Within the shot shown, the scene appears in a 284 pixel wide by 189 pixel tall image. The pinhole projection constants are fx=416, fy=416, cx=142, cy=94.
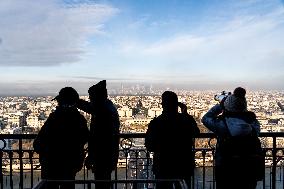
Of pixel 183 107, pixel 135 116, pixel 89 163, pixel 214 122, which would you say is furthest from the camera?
pixel 135 116

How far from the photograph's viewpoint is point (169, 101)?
188 inches

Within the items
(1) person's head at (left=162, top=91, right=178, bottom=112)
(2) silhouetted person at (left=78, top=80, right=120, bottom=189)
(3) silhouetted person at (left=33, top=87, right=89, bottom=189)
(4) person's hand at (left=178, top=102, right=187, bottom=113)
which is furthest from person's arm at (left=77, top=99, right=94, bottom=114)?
(4) person's hand at (left=178, top=102, right=187, bottom=113)

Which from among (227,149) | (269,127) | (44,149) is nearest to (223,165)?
(227,149)

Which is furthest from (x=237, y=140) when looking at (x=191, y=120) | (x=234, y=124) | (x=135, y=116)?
(x=135, y=116)

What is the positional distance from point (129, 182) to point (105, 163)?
2.73 metres

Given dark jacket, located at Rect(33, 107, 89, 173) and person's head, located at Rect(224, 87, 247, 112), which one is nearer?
person's head, located at Rect(224, 87, 247, 112)

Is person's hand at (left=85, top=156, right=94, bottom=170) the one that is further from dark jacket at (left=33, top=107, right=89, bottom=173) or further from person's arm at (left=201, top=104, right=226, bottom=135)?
person's arm at (left=201, top=104, right=226, bottom=135)

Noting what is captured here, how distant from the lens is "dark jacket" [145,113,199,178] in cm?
481

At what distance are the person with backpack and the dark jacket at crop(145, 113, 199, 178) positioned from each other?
0.83ft

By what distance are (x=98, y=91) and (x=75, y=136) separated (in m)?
0.66

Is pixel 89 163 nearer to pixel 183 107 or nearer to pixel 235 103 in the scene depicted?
pixel 183 107

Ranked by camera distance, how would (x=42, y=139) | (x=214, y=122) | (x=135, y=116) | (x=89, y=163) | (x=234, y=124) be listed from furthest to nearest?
(x=135, y=116) < (x=89, y=163) < (x=42, y=139) < (x=214, y=122) < (x=234, y=124)

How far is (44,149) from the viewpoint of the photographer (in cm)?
485

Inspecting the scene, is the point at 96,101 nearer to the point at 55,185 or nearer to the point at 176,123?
the point at 176,123
